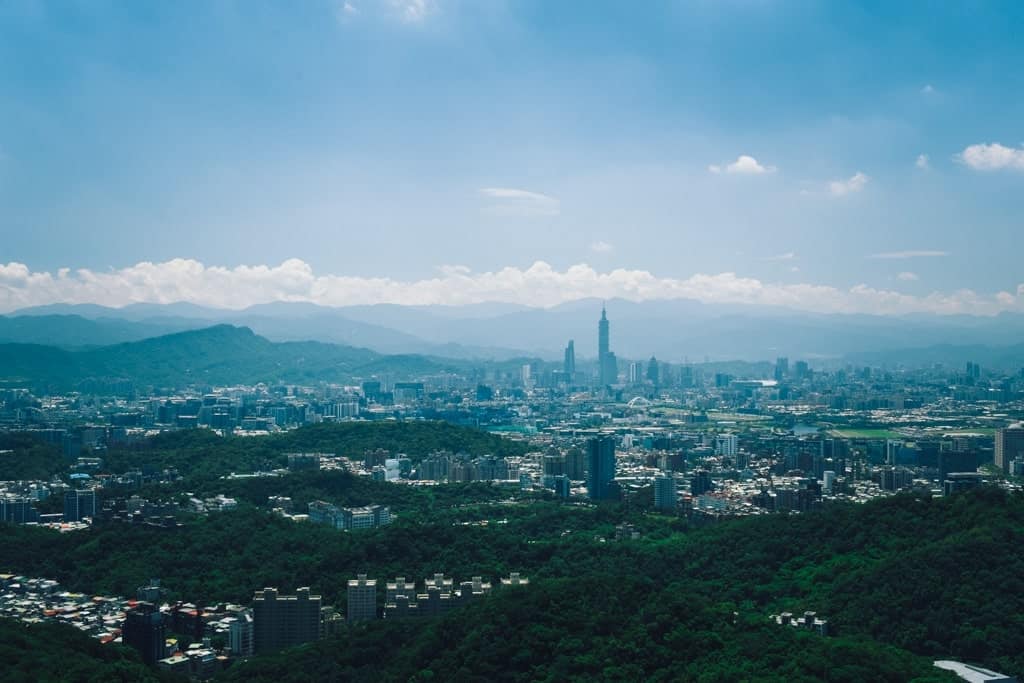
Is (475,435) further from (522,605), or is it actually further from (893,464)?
(522,605)

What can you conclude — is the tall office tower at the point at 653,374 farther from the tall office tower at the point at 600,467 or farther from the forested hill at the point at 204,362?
the tall office tower at the point at 600,467

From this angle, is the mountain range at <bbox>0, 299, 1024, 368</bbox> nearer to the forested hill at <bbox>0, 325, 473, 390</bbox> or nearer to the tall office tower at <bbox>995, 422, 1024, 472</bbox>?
the forested hill at <bbox>0, 325, 473, 390</bbox>

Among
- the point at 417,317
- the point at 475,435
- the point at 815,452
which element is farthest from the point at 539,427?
the point at 417,317

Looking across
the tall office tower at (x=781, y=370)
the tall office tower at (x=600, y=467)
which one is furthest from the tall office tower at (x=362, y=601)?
the tall office tower at (x=781, y=370)

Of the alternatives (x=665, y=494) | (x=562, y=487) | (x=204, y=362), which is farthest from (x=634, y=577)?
(x=204, y=362)

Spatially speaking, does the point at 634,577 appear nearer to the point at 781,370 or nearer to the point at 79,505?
the point at 79,505

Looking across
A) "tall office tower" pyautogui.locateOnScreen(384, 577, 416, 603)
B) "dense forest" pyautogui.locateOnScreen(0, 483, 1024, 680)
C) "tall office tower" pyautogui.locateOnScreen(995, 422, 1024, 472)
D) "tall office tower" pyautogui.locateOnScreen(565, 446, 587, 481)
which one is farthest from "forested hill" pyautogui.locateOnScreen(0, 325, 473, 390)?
"tall office tower" pyautogui.locateOnScreen(384, 577, 416, 603)
